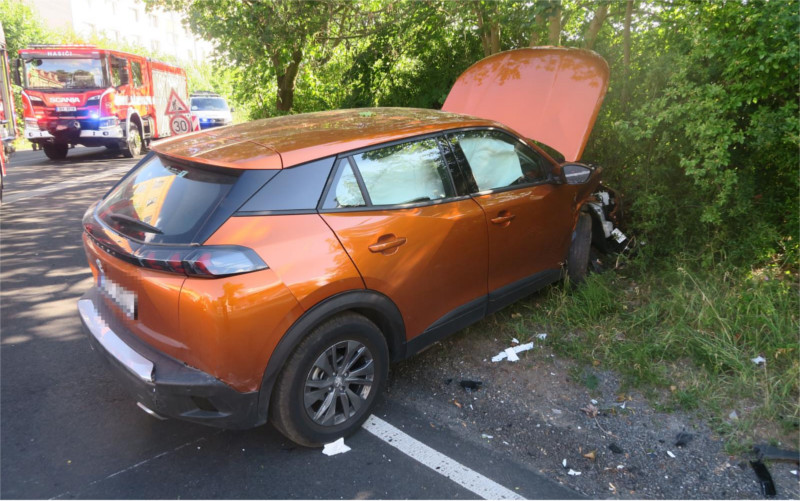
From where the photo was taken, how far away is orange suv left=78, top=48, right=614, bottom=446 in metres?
2.47

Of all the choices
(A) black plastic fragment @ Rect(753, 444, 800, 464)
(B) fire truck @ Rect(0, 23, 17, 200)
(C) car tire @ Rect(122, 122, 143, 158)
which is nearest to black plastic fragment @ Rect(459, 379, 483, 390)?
(A) black plastic fragment @ Rect(753, 444, 800, 464)

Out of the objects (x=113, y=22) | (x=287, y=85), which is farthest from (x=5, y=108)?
(x=113, y=22)

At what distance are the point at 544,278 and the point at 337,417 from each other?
2.05 metres

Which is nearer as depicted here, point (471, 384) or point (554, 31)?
point (471, 384)

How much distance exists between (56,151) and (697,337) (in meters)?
15.7

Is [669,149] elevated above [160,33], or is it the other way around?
[160,33]

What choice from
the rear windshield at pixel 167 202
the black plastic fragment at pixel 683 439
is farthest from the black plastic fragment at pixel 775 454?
the rear windshield at pixel 167 202

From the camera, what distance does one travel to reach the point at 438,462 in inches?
112

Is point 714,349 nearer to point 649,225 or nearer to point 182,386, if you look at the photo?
point 649,225

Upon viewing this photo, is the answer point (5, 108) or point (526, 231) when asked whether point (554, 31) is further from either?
point (5, 108)

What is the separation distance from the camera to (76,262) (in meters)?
5.80

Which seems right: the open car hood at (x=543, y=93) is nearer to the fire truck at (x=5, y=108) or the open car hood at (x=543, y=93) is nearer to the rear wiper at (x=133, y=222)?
the rear wiper at (x=133, y=222)

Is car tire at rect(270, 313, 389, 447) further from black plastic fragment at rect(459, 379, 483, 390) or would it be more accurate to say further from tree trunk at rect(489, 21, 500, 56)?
tree trunk at rect(489, 21, 500, 56)

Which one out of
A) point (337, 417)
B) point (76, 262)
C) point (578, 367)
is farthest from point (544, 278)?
point (76, 262)
